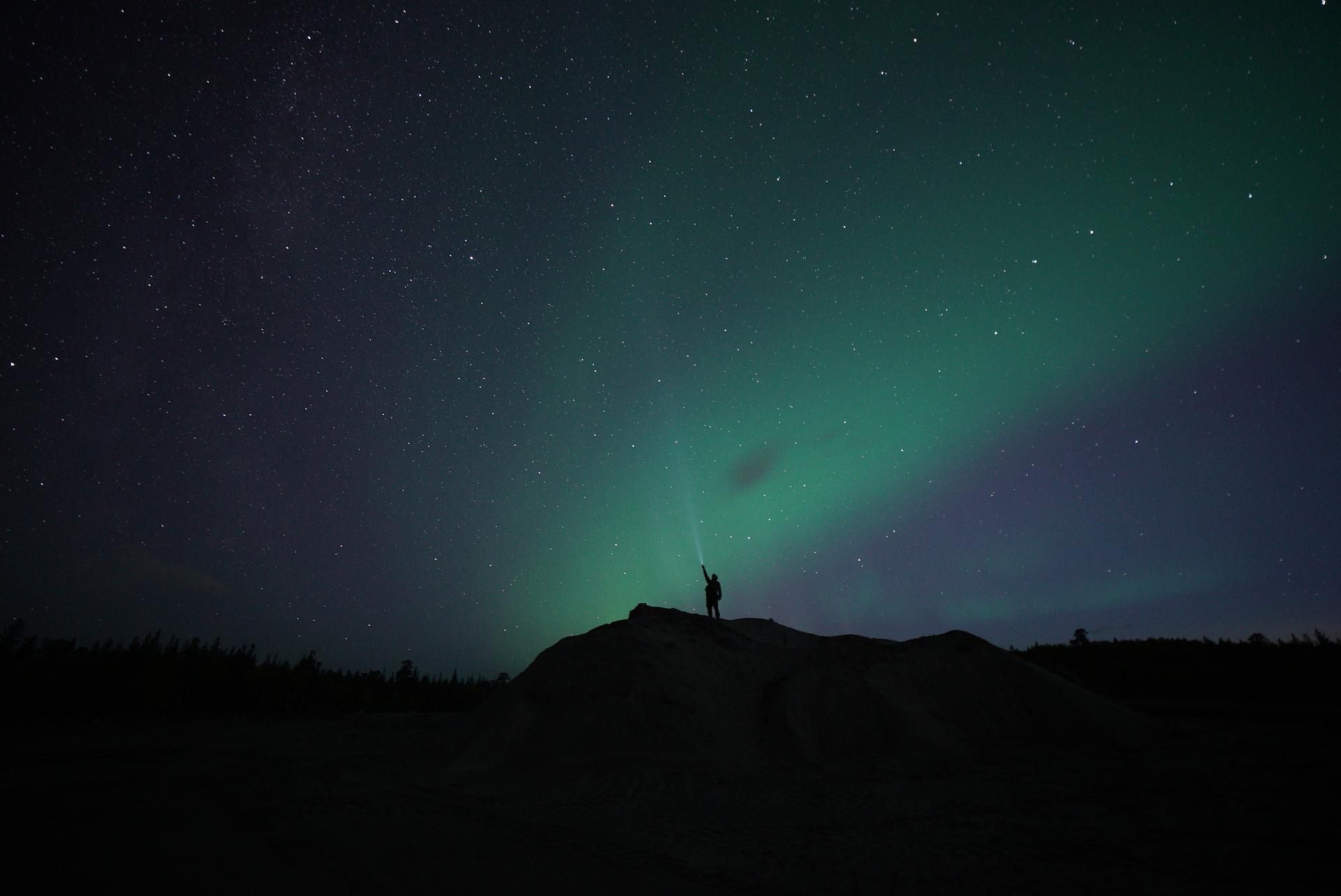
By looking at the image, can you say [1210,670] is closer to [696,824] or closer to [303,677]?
[696,824]

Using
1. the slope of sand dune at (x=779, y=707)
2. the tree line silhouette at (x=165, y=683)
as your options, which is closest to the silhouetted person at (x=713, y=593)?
the slope of sand dune at (x=779, y=707)

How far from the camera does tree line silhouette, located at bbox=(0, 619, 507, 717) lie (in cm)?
1895

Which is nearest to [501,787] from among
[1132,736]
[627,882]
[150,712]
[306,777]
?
[306,777]

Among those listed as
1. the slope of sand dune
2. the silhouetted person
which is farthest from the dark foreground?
the silhouetted person

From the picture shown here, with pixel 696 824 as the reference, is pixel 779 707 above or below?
above

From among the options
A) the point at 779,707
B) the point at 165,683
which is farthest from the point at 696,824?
the point at 165,683

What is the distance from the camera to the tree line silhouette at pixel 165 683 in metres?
19.0

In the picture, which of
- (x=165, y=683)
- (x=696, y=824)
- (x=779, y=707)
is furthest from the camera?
(x=165, y=683)

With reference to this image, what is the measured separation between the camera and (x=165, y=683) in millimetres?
20500

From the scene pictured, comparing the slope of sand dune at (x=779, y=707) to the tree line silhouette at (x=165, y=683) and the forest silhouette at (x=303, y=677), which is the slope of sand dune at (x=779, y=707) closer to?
the forest silhouette at (x=303, y=677)

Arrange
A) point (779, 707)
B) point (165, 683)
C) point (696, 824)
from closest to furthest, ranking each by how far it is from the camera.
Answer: point (696, 824) → point (779, 707) → point (165, 683)

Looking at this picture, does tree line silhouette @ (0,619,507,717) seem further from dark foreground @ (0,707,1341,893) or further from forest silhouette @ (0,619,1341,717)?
dark foreground @ (0,707,1341,893)

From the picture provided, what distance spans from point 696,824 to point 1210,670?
24.9 meters

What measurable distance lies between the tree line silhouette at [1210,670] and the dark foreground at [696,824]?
1076cm
